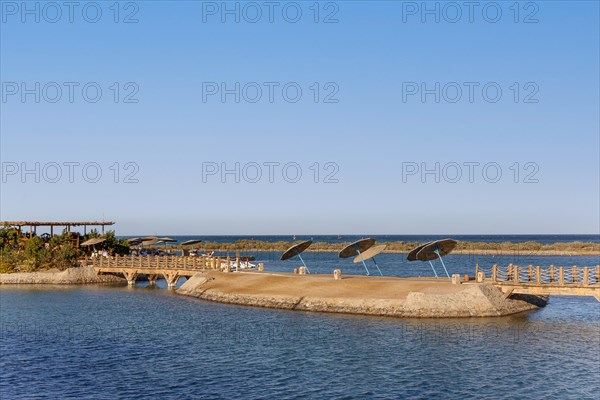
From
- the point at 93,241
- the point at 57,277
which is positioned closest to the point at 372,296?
the point at 57,277

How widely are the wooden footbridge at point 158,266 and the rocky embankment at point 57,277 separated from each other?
4.40 ft

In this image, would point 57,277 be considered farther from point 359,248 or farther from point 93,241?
point 359,248

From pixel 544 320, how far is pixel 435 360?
15527mm

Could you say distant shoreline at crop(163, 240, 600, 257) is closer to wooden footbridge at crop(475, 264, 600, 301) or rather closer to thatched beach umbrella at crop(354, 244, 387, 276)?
thatched beach umbrella at crop(354, 244, 387, 276)

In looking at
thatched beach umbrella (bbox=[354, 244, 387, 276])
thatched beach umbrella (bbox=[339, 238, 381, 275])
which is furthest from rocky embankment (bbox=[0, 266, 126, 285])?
thatched beach umbrella (bbox=[354, 244, 387, 276])

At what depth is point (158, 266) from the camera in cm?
6912

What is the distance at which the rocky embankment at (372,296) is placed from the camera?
42.2 meters

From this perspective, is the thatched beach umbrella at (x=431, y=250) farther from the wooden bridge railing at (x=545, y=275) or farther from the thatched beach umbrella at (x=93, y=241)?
the thatched beach umbrella at (x=93, y=241)

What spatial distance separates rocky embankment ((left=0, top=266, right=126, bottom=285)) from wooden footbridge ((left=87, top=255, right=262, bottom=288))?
1342 millimetres

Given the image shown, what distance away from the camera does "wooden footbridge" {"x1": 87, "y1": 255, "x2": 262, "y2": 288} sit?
217 ft

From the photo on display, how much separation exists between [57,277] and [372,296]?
4194cm

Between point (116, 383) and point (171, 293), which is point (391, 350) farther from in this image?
point (171, 293)

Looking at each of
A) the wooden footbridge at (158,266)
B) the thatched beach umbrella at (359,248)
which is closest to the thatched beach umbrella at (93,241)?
the wooden footbridge at (158,266)

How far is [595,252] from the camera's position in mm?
148750
